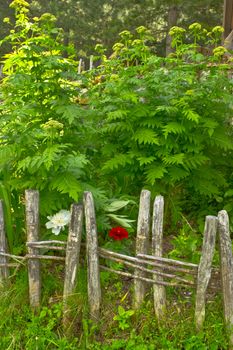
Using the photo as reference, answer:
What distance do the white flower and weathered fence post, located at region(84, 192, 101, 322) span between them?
0.82 feet

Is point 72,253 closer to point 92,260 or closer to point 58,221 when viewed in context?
point 92,260

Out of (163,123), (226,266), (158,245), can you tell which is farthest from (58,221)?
(163,123)

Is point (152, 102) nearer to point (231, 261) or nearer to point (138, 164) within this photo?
point (138, 164)

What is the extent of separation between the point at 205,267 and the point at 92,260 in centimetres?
76

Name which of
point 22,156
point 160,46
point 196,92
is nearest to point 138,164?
point 196,92

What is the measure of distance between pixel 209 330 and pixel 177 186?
5.17ft

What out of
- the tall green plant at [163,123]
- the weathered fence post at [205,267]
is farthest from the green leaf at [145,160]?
the weathered fence post at [205,267]

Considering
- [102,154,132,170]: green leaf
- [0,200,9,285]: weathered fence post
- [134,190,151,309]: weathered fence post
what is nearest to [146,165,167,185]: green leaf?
[102,154,132,170]: green leaf

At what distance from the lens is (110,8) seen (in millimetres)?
23109

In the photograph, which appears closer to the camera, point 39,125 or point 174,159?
point 39,125

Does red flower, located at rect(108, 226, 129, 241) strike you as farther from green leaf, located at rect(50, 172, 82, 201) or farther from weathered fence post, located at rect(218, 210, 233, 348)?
weathered fence post, located at rect(218, 210, 233, 348)

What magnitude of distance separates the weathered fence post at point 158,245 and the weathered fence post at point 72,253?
0.50m

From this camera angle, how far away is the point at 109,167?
3729 millimetres

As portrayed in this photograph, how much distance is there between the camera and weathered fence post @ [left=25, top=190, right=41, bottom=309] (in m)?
3.01
